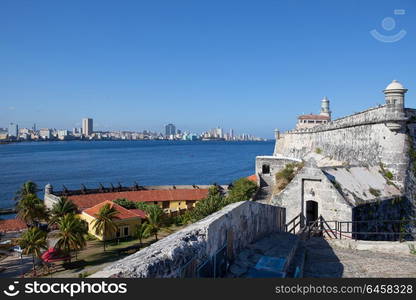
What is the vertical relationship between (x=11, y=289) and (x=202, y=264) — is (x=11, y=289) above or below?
above

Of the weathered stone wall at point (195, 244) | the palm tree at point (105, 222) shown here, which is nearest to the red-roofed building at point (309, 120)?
the palm tree at point (105, 222)

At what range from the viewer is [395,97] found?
19.0 m

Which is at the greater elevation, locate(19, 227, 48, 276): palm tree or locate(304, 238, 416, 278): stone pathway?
locate(304, 238, 416, 278): stone pathway

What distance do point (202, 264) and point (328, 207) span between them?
11099mm

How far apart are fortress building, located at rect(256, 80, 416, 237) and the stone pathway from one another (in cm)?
522

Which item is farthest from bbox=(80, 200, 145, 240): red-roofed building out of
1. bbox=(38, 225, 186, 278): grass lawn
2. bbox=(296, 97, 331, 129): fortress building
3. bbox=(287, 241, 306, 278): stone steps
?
bbox=(296, 97, 331, 129): fortress building

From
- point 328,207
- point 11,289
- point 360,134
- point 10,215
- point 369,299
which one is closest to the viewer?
point 11,289

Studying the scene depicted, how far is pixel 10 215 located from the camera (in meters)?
52.0

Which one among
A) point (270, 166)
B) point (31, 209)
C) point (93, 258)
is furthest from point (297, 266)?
point (31, 209)

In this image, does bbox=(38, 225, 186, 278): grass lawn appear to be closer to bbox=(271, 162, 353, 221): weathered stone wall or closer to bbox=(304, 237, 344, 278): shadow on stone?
bbox=(271, 162, 353, 221): weathered stone wall

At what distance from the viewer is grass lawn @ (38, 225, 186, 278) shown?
24.8 metres

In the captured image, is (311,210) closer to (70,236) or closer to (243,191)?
(243,191)

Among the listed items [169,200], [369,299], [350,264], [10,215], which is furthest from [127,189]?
[369,299]

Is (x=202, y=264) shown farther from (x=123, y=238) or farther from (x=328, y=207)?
(x=123, y=238)
